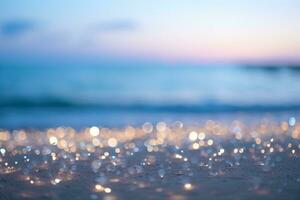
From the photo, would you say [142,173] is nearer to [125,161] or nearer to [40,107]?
[125,161]

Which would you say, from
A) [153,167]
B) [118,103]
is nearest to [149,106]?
[118,103]

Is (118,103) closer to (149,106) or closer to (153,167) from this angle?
(149,106)

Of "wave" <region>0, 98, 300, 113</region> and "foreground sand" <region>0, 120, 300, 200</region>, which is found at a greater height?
"wave" <region>0, 98, 300, 113</region>

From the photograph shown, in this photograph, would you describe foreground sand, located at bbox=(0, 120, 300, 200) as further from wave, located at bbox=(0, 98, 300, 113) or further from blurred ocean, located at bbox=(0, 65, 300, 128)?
wave, located at bbox=(0, 98, 300, 113)

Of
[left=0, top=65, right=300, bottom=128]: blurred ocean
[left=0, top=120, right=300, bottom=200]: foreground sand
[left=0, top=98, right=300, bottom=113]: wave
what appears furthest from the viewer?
[left=0, top=98, right=300, bottom=113]: wave

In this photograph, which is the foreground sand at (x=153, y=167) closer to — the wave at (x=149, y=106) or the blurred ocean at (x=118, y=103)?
the blurred ocean at (x=118, y=103)

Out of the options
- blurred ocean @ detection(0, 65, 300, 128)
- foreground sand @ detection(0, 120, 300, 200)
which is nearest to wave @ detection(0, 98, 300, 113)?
blurred ocean @ detection(0, 65, 300, 128)
